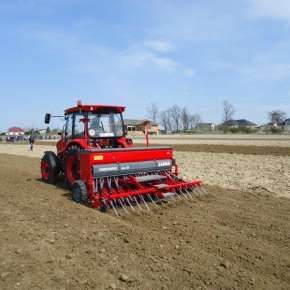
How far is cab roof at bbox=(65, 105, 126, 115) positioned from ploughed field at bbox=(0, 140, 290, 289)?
2184 mm

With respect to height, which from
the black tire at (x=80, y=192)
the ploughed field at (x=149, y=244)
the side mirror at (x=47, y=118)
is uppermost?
the side mirror at (x=47, y=118)

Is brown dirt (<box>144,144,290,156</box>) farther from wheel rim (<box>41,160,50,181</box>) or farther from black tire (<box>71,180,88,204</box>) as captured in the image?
black tire (<box>71,180,88,204</box>)

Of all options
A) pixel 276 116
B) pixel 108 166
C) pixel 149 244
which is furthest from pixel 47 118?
pixel 276 116

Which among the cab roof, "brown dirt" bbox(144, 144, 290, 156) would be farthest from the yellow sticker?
"brown dirt" bbox(144, 144, 290, 156)

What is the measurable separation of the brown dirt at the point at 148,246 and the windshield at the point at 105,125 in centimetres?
216

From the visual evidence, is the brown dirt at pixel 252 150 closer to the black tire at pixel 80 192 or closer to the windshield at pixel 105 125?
the windshield at pixel 105 125

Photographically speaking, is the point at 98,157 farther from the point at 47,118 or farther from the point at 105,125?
the point at 47,118

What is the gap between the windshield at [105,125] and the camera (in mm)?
9961

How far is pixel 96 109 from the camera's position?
10.0 metres

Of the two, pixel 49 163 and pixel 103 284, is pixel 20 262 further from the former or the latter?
pixel 49 163

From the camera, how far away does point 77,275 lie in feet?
15.2

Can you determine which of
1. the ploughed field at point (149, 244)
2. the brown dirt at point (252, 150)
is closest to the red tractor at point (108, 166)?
the ploughed field at point (149, 244)

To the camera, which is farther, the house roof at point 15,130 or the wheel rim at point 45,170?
the house roof at point 15,130

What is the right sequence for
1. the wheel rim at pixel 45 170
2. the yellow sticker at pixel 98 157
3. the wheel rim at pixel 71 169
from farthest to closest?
1. the wheel rim at pixel 45 170
2. the wheel rim at pixel 71 169
3. the yellow sticker at pixel 98 157
